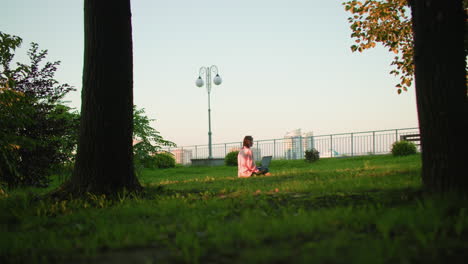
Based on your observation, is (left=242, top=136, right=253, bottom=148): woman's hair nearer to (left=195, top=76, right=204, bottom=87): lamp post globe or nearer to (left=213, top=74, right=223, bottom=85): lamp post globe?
(left=213, top=74, right=223, bottom=85): lamp post globe

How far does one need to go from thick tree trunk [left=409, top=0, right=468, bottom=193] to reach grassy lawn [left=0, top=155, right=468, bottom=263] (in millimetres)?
375

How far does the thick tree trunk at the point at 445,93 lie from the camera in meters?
4.05

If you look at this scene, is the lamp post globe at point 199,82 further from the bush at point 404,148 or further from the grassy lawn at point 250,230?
the grassy lawn at point 250,230

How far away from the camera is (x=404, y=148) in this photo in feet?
65.5

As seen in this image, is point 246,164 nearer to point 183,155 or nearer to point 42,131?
point 42,131

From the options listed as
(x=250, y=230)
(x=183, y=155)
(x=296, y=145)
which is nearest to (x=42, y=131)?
(x=250, y=230)

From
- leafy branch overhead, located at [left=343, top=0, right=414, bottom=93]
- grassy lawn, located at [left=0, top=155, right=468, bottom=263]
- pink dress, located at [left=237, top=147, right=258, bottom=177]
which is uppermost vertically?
leafy branch overhead, located at [left=343, top=0, right=414, bottom=93]

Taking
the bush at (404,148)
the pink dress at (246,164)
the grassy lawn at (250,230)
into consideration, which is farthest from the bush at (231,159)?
the grassy lawn at (250,230)

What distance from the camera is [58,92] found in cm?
1243

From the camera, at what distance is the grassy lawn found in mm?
2545

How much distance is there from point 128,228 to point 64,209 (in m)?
1.77

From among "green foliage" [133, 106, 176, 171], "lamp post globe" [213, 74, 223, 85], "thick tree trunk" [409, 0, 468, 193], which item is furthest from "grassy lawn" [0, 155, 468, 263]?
"lamp post globe" [213, 74, 223, 85]

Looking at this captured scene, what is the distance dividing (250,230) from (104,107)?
3.82 meters

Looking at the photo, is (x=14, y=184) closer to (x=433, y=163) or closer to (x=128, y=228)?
(x=128, y=228)
